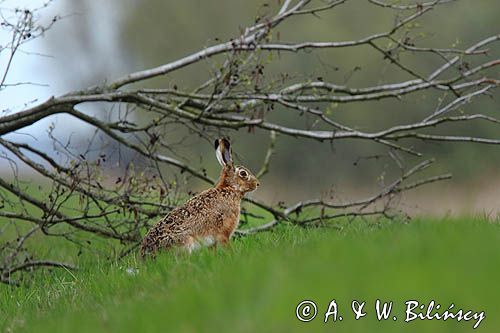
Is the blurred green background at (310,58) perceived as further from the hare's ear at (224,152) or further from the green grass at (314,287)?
the green grass at (314,287)

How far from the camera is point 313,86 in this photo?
35.4ft

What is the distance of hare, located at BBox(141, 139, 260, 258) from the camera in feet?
25.4

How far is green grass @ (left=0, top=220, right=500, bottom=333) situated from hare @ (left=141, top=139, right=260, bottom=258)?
4.20 feet

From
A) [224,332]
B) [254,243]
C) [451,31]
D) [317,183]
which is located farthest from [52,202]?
[451,31]

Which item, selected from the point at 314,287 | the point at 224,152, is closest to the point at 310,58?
the point at 224,152

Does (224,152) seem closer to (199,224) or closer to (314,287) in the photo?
(199,224)

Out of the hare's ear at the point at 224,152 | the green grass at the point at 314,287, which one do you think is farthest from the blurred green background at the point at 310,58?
the green grass at the point at 314,287

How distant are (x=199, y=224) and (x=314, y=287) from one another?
346 cm

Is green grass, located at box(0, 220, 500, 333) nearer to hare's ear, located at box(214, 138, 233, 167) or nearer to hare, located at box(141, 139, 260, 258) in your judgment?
hare, located at box(141, 139, 260, 258)

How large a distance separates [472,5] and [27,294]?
25.2m

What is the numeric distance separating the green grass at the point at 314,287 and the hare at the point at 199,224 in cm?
128

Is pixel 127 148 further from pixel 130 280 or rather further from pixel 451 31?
pixel 451 31

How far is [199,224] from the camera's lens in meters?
7.85

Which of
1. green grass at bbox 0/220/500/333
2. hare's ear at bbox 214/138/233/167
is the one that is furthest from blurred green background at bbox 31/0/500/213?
green grass at bbox 0/220/500/333
